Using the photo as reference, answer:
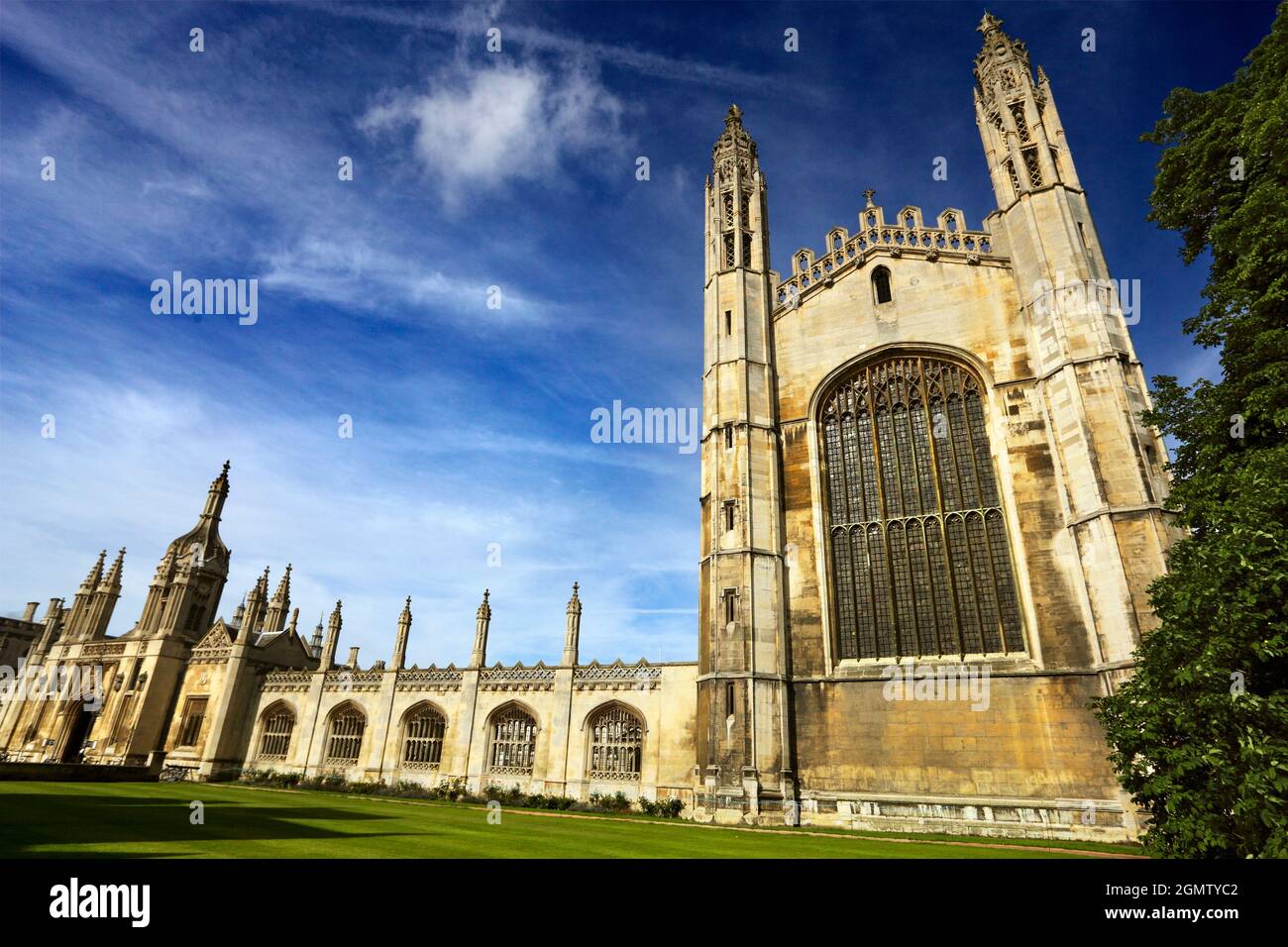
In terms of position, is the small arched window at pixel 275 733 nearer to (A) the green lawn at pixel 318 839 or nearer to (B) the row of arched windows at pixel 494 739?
(B) the row of arched windows at pixel 494 739

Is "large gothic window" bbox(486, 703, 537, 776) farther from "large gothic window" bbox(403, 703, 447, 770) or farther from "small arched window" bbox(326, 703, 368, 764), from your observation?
"small arched window" bbox(326, 703, 368, 764)

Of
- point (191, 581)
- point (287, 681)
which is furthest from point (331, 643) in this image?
point (191, 581)

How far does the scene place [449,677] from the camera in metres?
28.5

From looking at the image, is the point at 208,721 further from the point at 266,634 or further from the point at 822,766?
the point at 822,766

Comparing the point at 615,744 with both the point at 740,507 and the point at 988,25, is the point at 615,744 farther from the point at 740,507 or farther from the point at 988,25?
the point at 988,25

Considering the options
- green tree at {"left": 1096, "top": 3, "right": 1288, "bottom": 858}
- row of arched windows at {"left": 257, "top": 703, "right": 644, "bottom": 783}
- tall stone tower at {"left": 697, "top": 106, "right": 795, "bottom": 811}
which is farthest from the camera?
row of arched windows at {"left": 257, "top": 703, "right": 644, "bottom": 783}

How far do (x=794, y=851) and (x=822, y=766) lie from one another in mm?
8513

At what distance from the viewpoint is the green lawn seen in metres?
6.89

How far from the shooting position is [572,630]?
2680 cm

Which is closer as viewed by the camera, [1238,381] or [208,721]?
[1238,381]

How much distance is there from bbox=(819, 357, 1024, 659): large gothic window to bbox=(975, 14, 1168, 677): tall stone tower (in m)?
2.25

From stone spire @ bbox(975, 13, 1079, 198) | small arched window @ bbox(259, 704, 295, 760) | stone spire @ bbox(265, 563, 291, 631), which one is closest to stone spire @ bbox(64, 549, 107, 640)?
stone spire @ bbox(265, 563, 291, 631)
